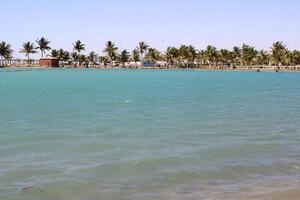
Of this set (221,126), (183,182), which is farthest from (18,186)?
(221,126)

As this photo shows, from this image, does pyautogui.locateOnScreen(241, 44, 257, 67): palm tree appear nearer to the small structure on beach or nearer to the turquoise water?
the small structure on beach

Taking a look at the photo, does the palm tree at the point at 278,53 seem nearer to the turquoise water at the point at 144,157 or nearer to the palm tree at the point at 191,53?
the palm tree at the point at 191,53

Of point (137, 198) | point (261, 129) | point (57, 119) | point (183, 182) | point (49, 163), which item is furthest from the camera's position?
point (57, 119)

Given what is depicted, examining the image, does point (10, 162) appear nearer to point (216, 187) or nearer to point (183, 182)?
point (183, 182)

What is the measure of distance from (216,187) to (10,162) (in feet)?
21.9

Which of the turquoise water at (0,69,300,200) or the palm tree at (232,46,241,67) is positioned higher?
the palm tree at (232,46,241,67)

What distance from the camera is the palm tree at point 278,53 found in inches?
Answer: 6501

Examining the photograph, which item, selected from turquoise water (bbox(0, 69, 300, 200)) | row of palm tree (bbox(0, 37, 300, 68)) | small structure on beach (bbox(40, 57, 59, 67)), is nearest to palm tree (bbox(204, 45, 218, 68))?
row of palm tree (bbox(0, 37, 300, 68))

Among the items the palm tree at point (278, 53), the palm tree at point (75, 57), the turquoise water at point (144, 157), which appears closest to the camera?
the turquoise water at point (144, 157)

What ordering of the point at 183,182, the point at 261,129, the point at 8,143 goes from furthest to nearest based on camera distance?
the point at 261,129
the point at 8,143
the point at 183,182

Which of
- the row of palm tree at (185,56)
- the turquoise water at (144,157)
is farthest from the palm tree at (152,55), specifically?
the turquoise water at (144,157)

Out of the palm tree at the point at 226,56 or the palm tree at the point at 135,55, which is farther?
the palm tree at the point at 135,55

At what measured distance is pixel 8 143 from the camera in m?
19.1

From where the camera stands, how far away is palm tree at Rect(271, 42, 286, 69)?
542 feet
